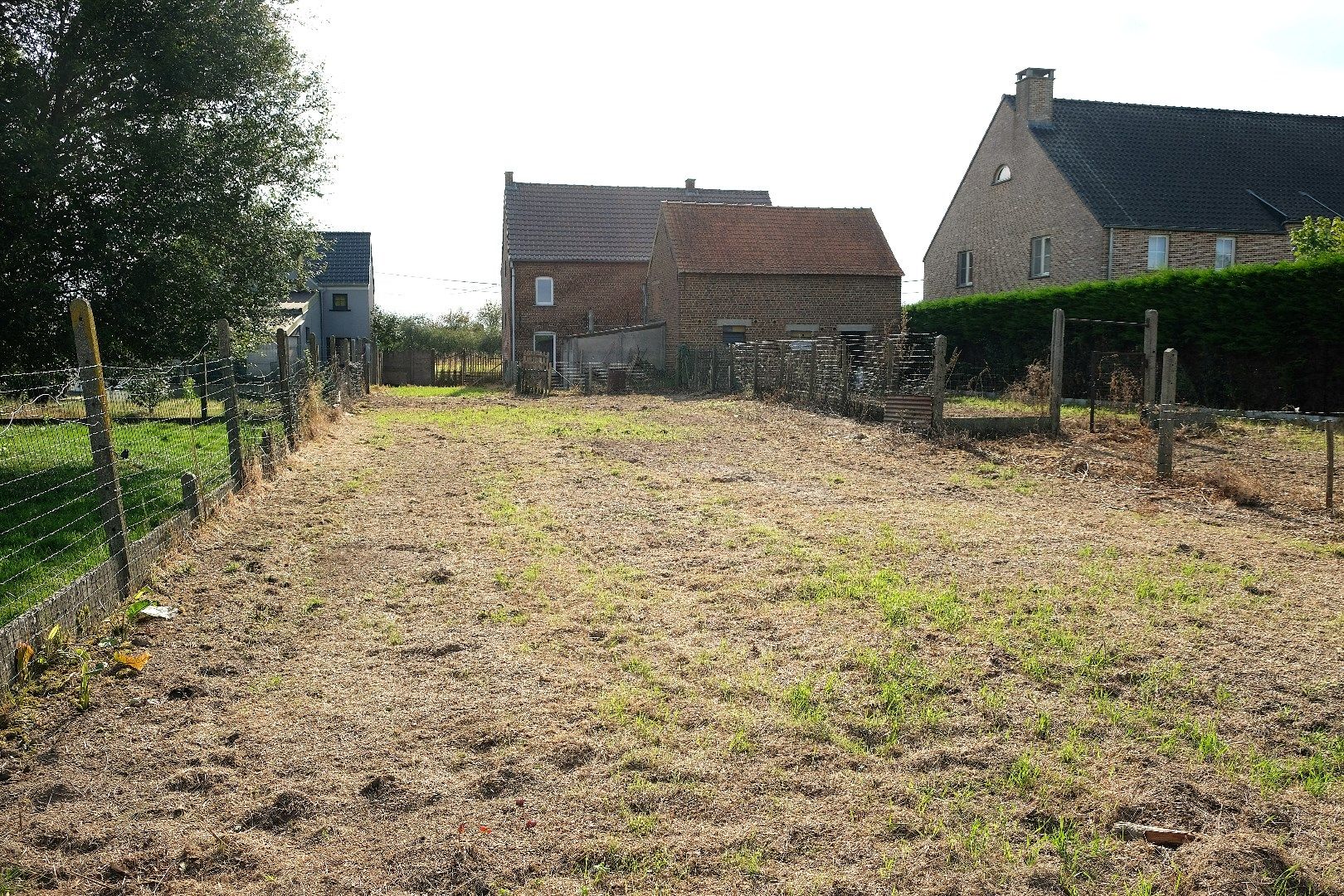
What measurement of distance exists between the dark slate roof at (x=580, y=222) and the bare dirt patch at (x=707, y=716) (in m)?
32.0

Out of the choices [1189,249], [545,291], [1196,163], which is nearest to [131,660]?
[1189,249]

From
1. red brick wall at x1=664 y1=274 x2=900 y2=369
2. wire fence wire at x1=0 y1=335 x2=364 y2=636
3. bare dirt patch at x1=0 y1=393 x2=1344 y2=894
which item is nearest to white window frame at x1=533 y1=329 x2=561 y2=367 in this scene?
red brick wall at x1=664 y1=274 x2=900 y2=369

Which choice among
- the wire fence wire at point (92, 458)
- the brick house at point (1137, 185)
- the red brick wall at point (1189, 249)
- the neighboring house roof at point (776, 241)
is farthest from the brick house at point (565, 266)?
the wire fence wire at point (92, 458)

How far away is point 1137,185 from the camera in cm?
2861

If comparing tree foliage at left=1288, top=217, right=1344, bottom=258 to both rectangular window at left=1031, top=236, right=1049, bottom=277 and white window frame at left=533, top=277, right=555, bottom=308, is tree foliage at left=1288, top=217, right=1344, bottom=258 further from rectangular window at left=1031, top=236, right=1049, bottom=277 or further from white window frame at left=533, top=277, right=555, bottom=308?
white window frame at left=533, top=277, right=555, bottom=308

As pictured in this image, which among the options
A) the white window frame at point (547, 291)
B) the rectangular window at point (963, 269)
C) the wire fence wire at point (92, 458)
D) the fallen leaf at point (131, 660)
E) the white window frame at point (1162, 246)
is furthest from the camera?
the white window frame at point (547, 291)

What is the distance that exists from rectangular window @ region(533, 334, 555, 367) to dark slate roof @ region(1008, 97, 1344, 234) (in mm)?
19099

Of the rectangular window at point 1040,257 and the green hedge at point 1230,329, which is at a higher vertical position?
the rectangular window at point 1040,257

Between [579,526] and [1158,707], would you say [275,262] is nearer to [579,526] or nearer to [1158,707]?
[579,526]

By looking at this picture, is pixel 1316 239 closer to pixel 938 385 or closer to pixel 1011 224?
pixel 1011 224

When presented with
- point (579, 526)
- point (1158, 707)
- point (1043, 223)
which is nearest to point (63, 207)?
point (579, 526)

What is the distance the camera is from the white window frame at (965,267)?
113 feet

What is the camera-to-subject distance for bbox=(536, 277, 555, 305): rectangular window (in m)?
39.1

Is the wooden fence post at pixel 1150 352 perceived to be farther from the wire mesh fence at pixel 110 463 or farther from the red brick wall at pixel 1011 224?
the red brick wall at pixel 1011 224
